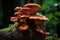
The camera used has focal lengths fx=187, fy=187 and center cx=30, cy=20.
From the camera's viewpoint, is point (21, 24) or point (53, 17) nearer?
point (21, 24)

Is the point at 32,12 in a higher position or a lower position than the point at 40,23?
higher

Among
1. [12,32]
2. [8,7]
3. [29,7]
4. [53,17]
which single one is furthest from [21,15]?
[53,17]

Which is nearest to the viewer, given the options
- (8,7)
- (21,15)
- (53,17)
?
(21,15)

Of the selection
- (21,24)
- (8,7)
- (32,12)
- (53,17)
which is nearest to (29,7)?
(32,12)

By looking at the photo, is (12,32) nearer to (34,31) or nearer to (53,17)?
(34,31)

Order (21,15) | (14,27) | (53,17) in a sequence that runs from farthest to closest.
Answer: (53,17) → (14,27) → (21,15)

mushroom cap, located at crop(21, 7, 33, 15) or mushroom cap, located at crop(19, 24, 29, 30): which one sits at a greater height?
mushroom cap, located at crop(21, 7, 33, 15)

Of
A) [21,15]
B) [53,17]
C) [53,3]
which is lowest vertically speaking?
[53,17]

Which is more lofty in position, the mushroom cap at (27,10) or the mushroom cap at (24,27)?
the mushroom cap at (27,10)

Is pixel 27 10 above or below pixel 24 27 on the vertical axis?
above

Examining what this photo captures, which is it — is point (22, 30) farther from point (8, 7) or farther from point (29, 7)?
point (8, 7)
